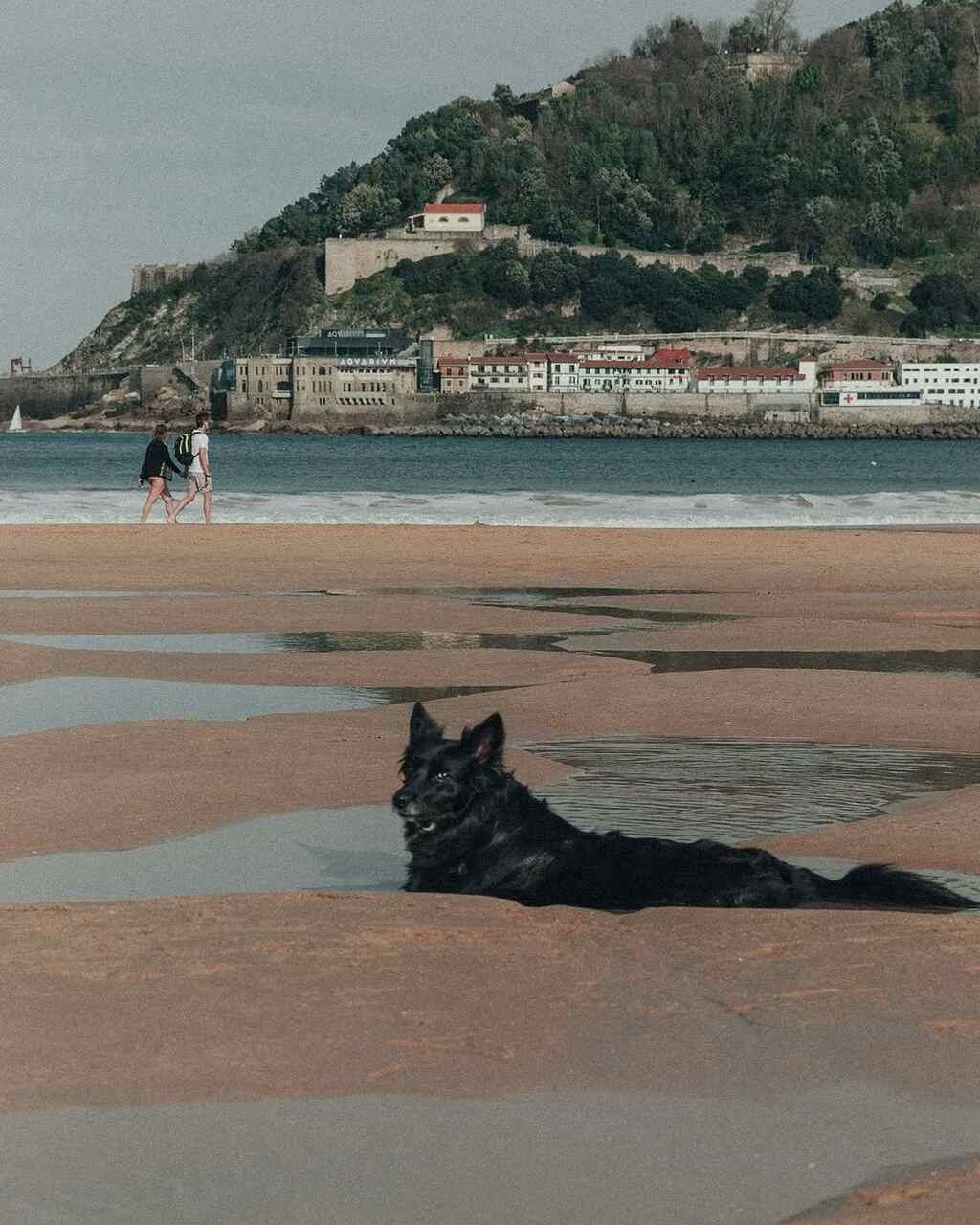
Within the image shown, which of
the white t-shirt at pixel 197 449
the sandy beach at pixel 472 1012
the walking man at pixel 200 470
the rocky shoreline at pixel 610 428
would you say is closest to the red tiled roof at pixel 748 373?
the rocky shoreline at pixel 610 428

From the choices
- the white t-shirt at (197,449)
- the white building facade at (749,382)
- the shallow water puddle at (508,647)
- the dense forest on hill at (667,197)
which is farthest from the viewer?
the dense forest on hill at (667,197)

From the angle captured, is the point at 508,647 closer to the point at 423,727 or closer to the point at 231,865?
the point at 231,865

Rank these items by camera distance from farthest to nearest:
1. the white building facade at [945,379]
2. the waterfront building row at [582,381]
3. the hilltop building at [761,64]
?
the hilltop building at [761,64]
the white building facade at [945,379]
the waterfront building row at [582,381]

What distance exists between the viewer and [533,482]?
159ft

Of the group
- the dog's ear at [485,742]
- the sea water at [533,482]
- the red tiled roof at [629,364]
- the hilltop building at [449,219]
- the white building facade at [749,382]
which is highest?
the hilltop building at [449,219]

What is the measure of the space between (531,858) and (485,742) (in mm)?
332

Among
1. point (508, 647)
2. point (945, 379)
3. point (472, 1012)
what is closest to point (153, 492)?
point (508, 647)

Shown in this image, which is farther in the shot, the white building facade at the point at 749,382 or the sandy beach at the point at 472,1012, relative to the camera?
the white building facade at the point at 749,382

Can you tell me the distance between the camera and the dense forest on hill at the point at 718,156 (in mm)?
151625

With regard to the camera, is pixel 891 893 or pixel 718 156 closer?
pixel 891 893

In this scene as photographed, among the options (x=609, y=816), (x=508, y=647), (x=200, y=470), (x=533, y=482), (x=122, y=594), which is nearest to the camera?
(x=609, y=816)

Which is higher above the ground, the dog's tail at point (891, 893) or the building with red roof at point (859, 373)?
the building with red roof at point (859, 373)

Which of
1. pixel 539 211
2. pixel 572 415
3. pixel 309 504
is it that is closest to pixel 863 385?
pixel 572 415

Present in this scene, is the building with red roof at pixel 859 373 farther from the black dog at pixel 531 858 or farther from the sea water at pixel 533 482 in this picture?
the black dog at pixel 531 858
